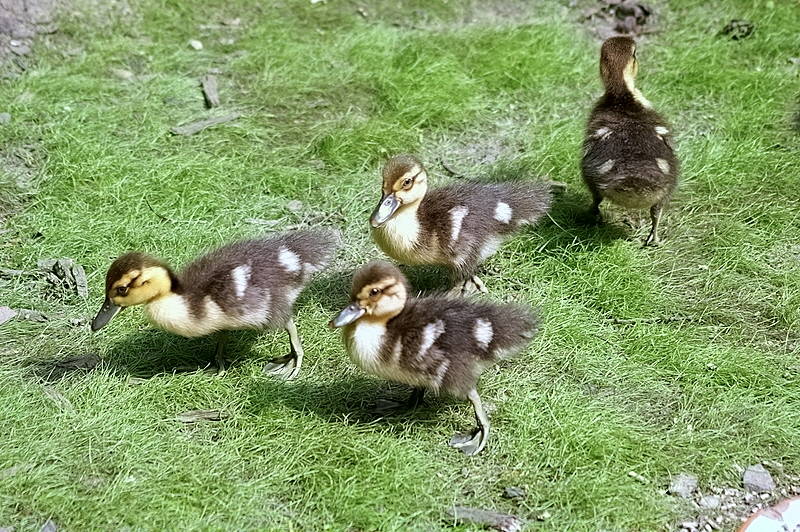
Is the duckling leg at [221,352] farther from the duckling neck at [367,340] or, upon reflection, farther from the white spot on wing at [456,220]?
the white spot on wing at [456,220]

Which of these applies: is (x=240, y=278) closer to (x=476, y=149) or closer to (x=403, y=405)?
(x=403, y=405)

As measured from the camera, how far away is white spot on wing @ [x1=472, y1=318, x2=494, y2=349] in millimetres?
3500

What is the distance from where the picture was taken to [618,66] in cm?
471

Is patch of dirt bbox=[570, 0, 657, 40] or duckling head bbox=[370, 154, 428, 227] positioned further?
patch of dirt bbox=[570, 0, 657, 40]

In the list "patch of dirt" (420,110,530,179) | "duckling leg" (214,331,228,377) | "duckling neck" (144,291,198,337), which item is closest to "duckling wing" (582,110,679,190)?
"patch of dirt" (420,110,530,179)

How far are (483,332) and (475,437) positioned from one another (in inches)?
17.4

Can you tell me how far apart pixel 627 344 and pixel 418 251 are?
1030 mm

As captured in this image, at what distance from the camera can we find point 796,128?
221 inches

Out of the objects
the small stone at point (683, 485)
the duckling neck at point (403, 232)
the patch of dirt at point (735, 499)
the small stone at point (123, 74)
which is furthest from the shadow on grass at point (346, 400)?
the small stone at point (123, 74)

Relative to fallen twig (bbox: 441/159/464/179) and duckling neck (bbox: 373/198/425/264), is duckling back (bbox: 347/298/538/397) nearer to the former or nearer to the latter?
duckling neck (bbox: 373/198/425/264)

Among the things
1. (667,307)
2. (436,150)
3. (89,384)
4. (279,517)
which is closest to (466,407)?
(279,517)

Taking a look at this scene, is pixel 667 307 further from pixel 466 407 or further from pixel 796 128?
pixel 796 128

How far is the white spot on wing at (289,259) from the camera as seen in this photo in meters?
3.96

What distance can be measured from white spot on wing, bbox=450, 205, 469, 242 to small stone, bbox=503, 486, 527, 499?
1.21 m
